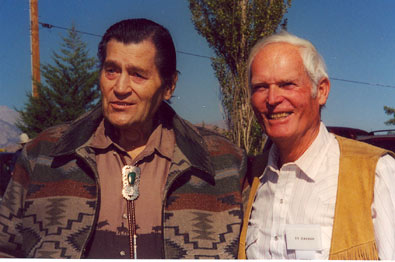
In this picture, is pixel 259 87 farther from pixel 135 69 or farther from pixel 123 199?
pixel 123 199

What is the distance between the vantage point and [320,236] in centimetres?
168

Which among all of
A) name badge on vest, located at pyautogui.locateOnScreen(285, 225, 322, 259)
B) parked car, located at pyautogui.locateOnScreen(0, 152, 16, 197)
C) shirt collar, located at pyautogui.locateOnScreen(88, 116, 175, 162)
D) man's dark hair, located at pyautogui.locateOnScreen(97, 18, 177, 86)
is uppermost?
parked car, located at pyautogui.locateOnScreen(0, 152, 16, 197)

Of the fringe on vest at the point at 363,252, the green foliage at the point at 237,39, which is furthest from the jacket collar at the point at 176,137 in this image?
the green foliage at the point at 237,39

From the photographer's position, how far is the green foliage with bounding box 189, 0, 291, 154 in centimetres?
449

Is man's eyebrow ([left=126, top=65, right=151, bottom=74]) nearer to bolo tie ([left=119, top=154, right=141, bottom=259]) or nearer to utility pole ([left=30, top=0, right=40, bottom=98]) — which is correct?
bolo tie ([left=119, top=154, right=141, bottom=259])

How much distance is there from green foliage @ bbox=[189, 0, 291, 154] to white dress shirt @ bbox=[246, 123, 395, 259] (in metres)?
2.61

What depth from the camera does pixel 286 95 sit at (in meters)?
1.86

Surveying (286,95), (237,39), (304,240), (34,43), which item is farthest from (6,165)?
(304,240)

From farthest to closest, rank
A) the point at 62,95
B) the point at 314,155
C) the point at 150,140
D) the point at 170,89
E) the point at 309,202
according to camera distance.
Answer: the point at 62,95 < the point at 170,89 < the point at 150,140 < the point at 314,155 < the point at 309,202

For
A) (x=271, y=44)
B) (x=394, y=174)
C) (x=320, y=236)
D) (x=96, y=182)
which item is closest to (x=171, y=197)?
(x=96, y=182)

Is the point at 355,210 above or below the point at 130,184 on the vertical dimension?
below

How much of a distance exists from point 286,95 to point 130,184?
0.87 m

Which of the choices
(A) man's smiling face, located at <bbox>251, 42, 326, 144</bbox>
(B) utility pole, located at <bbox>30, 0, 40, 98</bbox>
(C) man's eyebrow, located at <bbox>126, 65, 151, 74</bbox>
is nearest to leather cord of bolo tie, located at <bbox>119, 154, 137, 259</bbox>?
(C) man's eyebrow, located at <bbox>126, 65, 151, 74</bbox>

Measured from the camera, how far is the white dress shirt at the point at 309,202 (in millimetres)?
1624
